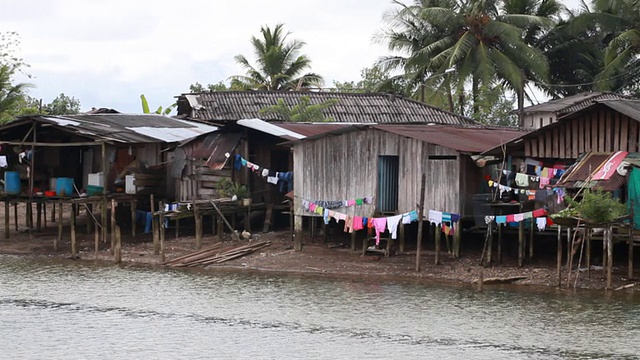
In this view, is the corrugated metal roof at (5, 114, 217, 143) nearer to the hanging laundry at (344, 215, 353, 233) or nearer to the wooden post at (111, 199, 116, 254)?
the wooden post at (111, 199, 116, 254)

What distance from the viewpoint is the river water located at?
18.5 meters

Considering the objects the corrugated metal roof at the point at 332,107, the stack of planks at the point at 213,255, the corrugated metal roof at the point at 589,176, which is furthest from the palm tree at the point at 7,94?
the corrugated metal roof at the point at 589,176

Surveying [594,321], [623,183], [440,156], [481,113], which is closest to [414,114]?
[481,113]

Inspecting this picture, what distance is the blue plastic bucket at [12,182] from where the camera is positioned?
31.8 metres

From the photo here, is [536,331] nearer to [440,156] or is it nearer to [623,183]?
[623,183]

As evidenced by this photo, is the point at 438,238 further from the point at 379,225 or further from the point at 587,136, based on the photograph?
the point at 587,136

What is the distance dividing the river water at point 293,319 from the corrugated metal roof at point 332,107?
36.8 ft

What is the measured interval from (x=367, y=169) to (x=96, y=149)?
32.3 feet

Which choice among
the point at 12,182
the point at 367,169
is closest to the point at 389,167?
the point at 367,169

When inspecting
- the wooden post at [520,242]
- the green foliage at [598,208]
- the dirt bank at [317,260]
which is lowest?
the dirt bank at [317,260]

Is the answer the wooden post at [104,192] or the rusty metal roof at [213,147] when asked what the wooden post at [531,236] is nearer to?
the rusty metal roof at [213,147]

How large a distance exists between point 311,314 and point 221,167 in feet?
34.0

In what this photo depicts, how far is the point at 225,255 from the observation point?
91.9 ft

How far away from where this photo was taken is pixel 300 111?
3753 centimetres
